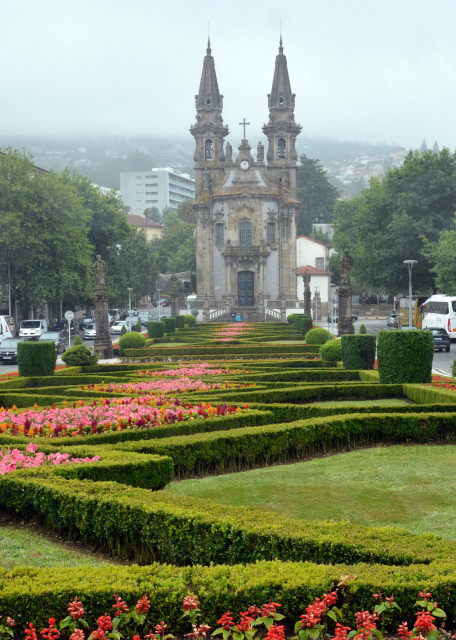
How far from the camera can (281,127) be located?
252ft

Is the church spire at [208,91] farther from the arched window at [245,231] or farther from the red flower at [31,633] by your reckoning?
the red flower at [31,633]

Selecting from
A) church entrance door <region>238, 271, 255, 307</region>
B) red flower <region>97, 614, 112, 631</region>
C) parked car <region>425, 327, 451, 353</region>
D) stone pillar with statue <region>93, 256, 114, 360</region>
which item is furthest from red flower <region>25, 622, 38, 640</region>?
church entrance door <region>238, 271, 255, 307</region>

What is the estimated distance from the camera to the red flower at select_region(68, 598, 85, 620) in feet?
18.2

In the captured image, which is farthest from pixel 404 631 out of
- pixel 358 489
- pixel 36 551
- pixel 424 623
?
pixel 358 489

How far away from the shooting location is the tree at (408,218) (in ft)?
179

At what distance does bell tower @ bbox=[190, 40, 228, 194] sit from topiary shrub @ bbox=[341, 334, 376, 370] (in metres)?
53.5

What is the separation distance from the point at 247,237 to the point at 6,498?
66.2 meters

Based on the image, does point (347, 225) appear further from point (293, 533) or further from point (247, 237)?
point (293, 533)

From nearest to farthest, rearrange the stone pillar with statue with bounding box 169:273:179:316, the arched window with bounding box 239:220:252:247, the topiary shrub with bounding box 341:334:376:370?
the topiary shrub with bounding box 341:334:376:370 → the stone pillar with statue with bounding box 169:273:179:316 → the arched window with bounding box 239:220:252:247

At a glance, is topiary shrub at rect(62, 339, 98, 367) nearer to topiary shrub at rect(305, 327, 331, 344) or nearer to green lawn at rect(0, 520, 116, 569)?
topiary shrub at rect(305, 327, 331, 344)

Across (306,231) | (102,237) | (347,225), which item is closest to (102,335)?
(102,237)

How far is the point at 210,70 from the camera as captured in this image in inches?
3066

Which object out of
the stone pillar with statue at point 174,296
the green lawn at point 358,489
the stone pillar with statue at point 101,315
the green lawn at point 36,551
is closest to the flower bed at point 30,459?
the green lawn at point 36,551

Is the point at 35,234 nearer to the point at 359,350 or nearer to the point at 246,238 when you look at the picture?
the point at 246,238
